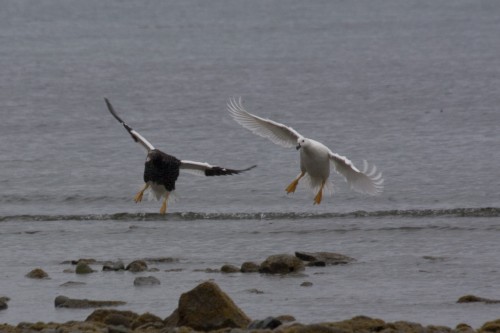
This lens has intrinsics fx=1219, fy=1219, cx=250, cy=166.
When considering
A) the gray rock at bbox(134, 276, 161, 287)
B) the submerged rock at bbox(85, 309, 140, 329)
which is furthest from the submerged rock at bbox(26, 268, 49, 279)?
the submerged rock at bbox(85, 309, 140, 329)

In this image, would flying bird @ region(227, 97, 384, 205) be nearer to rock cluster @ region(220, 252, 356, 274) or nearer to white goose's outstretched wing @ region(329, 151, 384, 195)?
white goose's outstretched wing @ region(329, 151, 384, 195)

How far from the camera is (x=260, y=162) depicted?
32.1m

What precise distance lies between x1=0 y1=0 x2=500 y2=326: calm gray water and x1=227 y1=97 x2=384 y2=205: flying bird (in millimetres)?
1126

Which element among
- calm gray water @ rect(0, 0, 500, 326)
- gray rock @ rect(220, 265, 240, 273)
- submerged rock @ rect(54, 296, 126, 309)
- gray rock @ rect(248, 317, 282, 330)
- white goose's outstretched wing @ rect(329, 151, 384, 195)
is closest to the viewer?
gray rock @ rect(248, 317, 282, 330)

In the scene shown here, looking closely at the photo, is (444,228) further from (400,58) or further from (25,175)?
(400,58)

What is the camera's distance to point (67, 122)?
40.4m

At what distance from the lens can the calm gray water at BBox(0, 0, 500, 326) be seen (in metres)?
17.0

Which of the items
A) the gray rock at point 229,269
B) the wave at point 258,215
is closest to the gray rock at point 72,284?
the gray rock at point 229,269

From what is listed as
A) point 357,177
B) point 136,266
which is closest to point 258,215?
point 357,177

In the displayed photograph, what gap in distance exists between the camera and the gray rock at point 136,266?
18156 mm

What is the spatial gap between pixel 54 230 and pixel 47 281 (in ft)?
20.0

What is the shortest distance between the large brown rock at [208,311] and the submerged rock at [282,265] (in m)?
4.08

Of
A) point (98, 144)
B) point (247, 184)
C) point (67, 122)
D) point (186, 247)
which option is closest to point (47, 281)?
point (186, 247)

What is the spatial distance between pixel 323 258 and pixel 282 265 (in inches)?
50.2
